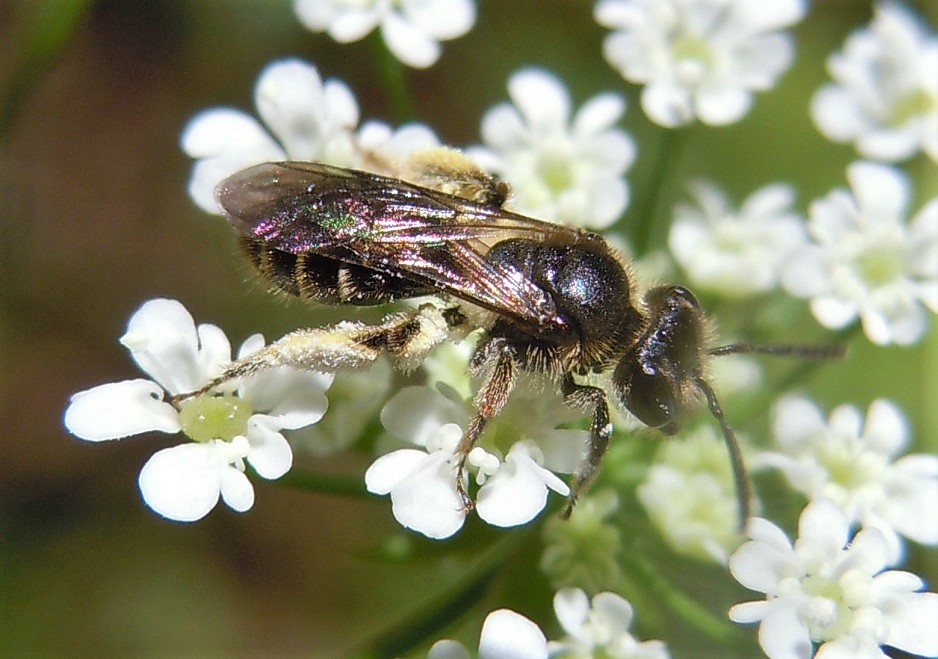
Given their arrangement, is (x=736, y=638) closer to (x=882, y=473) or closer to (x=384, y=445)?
(x=882, y=473)

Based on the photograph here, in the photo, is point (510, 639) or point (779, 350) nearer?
point (510, 639)

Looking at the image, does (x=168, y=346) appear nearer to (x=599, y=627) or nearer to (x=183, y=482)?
(x=183, y=482)

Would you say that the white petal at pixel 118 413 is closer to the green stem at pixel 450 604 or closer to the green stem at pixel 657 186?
the green stem at pixel 450 604

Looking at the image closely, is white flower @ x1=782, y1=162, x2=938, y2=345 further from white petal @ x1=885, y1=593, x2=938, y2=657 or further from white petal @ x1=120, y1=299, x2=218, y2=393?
white petal @ x1=120, y1=299, x2=218, y2=393

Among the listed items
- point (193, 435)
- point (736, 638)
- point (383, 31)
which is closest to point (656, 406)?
point (736, 638)

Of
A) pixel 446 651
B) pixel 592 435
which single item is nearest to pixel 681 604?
pixel 592 435

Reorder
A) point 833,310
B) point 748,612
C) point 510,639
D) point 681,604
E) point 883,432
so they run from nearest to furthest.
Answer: point 510,639 < point 748,612 < point 681,604 < point 883,432 < point 833,310
